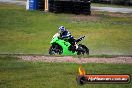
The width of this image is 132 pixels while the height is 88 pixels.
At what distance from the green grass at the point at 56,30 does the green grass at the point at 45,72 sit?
562 cm

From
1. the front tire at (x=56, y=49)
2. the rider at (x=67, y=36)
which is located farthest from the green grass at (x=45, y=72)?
the rider at (x=67, y=36)

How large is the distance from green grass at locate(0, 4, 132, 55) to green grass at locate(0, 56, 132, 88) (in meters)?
5.62

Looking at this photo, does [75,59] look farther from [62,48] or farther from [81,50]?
[62,48]

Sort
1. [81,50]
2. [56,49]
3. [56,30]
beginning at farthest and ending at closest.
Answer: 1. [56,30]
2. [56,49]
3. [81,50]

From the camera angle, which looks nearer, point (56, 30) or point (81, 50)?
point (81, 50)

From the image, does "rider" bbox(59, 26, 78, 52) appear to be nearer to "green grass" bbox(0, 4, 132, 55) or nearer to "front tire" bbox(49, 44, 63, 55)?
"front tire" bbox(49, 44, 63, 55)

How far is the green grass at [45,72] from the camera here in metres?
13.1

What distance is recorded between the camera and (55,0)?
42.0 meters

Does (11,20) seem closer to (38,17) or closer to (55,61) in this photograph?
(38,17)

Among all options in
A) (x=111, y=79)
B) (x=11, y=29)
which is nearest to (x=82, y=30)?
(x=11, y=29)

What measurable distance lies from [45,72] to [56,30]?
16548 mm

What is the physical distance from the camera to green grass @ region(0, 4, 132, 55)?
23938 mm

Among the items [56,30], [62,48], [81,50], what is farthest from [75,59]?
[56,30]

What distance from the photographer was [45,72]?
14977 millimetres
